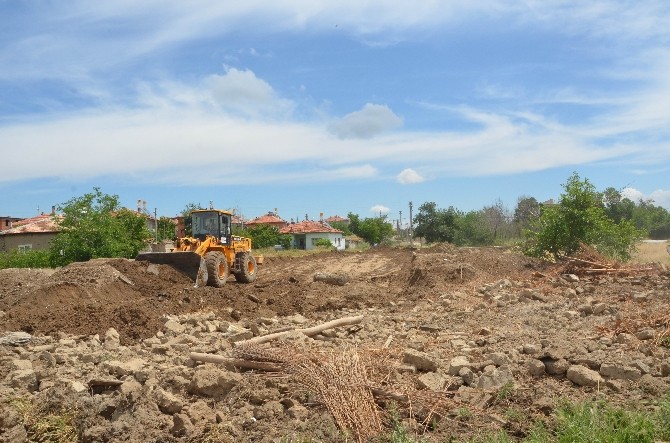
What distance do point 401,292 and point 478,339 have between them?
26.5ft

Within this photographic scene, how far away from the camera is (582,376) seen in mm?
5852

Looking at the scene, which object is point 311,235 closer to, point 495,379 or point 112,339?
point 112,339

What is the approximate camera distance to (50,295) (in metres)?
13.1

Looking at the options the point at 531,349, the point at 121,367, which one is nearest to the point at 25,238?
the point at 121,367

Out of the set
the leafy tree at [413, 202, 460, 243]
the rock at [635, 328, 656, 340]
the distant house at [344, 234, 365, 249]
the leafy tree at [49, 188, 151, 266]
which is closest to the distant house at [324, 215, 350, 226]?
the distant house at [344, 234, 365, 249]

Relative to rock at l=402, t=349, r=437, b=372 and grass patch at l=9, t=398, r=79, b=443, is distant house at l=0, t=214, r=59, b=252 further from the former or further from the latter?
rock at l=402, t=349, r=437, b=372

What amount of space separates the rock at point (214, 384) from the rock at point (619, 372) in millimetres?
3499

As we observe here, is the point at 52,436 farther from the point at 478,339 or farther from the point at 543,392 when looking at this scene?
the point at 478,339

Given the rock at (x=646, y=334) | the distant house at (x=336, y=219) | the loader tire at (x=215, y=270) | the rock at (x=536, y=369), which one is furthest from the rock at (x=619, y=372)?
the distant house at (x=336, y=219)

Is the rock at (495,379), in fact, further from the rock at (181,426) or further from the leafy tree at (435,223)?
the leafy tree at (435,223)

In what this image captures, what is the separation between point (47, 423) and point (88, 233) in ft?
→ 74.0

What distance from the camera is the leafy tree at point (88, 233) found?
2669cm

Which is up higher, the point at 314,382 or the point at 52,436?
the point at 314,382

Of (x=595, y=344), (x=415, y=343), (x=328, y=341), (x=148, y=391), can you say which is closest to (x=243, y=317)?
(x=328, y=341)
